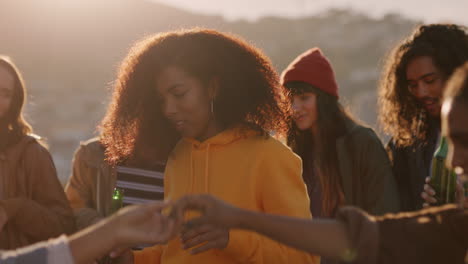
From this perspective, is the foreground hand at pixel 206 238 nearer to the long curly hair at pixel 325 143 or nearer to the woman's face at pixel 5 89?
the woman's face at pixel 5 89

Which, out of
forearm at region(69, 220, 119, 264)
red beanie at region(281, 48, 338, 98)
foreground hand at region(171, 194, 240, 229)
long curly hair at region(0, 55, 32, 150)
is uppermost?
red beanie at region(281, 48, 338, 98)

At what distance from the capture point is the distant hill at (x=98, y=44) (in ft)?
144

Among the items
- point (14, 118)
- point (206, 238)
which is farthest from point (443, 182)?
point (14, 118)

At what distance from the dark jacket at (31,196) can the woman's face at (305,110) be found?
191 cm

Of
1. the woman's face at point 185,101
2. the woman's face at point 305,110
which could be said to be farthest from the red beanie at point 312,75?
→ the woman's face at point 185,101

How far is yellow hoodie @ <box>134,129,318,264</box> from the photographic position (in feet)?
10.2

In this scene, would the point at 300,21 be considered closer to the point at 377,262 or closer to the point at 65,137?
the point at 65,137

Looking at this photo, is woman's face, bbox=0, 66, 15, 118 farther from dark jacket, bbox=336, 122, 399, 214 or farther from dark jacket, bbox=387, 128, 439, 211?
dark jacket, bbox=387, 128, 439, 211

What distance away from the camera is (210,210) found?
2.38 metres

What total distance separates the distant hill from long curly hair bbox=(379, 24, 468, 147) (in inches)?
1125

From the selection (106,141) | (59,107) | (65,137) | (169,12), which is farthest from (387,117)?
(169,12)

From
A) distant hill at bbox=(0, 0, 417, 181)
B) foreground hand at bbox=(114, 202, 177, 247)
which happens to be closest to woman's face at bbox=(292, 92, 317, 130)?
foreground hand at bbox=(114, 202, 177, 247)

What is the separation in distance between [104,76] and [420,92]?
152 ft

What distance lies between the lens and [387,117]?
5363 mm
